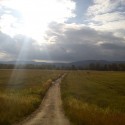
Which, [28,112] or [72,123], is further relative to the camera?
[28,112]

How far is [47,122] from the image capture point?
21.7 m

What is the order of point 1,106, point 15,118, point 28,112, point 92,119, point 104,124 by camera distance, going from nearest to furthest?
point 104,124 → point 92,119 → point 15,118 → point 1,106 → point 28,112

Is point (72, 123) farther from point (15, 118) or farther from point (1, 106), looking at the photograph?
point (1, 106)

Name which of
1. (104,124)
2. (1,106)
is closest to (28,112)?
(1,106)

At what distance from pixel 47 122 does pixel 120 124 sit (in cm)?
595

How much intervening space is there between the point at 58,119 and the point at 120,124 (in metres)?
6.22

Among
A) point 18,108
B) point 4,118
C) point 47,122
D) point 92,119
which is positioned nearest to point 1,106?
point 18,108

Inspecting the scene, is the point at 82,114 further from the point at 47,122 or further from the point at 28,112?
the point at 28,112

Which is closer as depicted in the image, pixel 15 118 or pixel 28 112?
pixel 15 118

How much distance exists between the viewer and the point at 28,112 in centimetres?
2688

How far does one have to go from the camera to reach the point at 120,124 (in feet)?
62.1

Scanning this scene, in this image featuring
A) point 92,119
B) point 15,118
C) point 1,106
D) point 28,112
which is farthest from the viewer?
point 28,112

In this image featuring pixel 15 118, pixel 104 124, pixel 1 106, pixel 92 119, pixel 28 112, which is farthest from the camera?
pixel 28 112

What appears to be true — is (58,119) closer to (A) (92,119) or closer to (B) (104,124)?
(A) (92,119)
